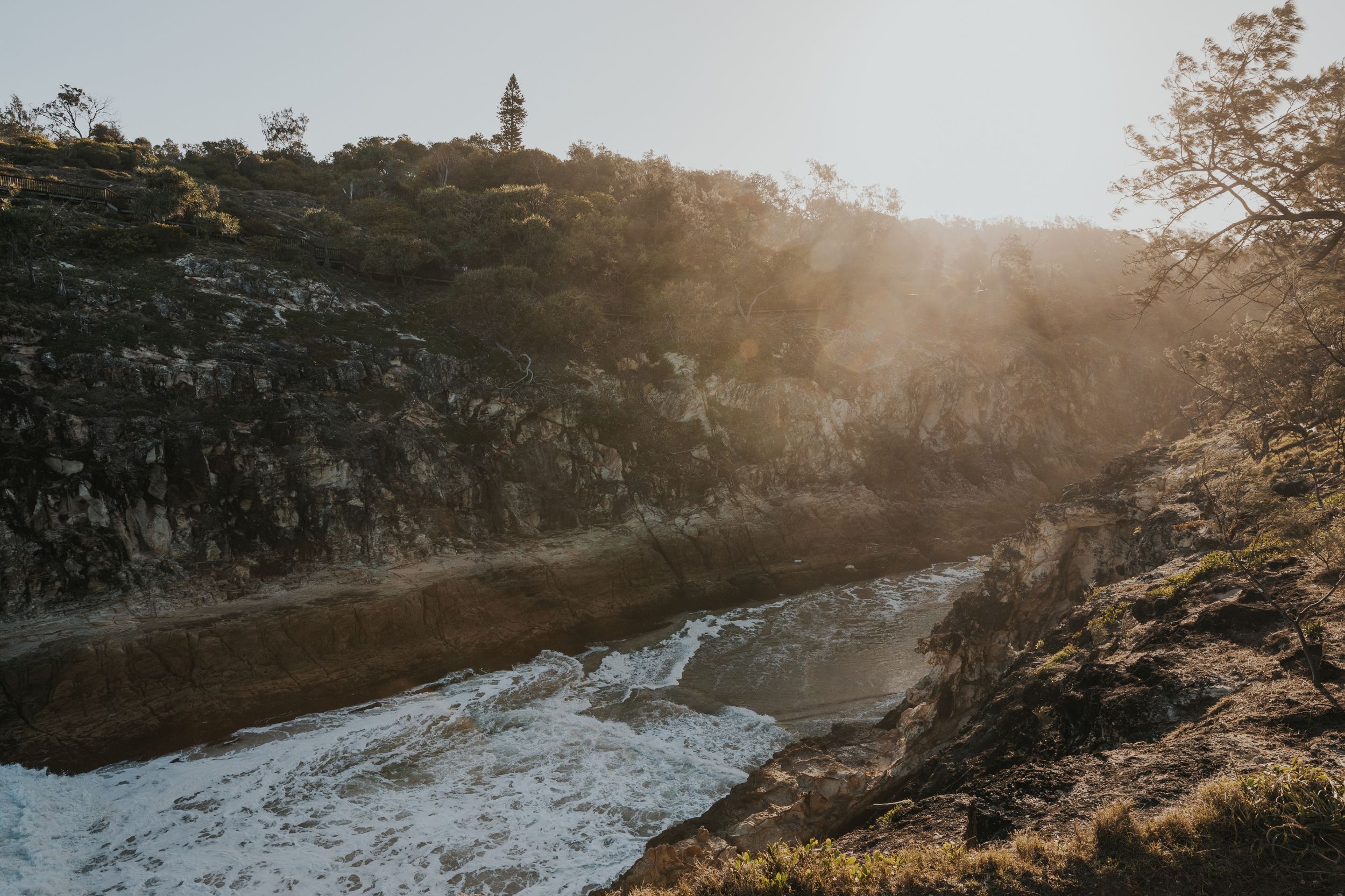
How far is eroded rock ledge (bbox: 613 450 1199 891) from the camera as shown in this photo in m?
11.7

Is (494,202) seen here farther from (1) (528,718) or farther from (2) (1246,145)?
(2) (1246,145)

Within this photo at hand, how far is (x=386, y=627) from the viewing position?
884 inches

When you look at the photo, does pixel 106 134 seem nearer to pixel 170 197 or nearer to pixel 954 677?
pixel 170 197

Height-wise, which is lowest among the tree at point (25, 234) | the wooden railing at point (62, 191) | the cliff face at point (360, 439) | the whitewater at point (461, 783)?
the whitewater at point (461, 783)

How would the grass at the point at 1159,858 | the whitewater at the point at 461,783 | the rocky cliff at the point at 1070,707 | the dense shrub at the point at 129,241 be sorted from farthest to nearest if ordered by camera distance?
the dense shrub at the point at 129,241, the whitewater at the point at 461,783, the rocky cliff at the point at 1070,707, the grass at the point at 1159,858

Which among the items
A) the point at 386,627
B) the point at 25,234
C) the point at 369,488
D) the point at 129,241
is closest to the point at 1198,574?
the point at 386,627

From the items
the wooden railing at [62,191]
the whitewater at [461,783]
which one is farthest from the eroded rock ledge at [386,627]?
the wooden railing at [62,191]

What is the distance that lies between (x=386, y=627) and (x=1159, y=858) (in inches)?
866

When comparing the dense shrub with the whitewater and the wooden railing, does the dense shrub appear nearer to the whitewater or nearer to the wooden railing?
the wooden railing

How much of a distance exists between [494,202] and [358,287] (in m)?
11.5

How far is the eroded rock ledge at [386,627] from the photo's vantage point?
1792cm

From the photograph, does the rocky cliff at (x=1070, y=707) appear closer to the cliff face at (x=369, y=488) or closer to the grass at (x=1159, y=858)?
the grass at (x=1159, y=858)

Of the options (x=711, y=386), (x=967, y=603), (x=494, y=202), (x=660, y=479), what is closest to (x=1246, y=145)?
(x=967, y=603)

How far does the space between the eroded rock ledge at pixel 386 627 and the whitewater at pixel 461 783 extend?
41.8 inches
